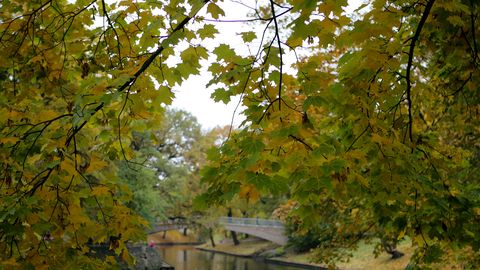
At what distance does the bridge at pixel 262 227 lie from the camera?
32844mm

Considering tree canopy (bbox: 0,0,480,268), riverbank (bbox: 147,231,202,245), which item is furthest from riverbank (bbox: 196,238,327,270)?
tree canopy (bbox: 0,0,480,268)

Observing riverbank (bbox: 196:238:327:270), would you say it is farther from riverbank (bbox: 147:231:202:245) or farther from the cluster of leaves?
the cluster of leaves

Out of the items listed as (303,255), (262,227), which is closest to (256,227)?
(262,227)

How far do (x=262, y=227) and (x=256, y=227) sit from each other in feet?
2.62

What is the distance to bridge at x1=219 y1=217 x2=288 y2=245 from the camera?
32.8m

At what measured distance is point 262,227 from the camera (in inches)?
1367

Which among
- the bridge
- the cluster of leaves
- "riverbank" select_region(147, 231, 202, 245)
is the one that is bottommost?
"riverbank" select_region(147, 231, 202, 245)

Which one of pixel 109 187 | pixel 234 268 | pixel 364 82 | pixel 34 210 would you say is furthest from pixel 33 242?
pixel 234 268

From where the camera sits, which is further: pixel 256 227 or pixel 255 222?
pixel 255 222

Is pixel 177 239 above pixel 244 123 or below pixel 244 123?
below

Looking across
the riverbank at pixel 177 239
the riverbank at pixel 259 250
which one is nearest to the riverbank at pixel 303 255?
the riverbank at pixel 259 250

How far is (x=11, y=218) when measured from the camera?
2455 millimetres

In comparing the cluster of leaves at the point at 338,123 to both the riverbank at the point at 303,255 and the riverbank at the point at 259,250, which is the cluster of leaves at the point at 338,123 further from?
the riverbank at the point at 259,250

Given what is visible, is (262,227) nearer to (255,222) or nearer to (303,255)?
(255,222)
